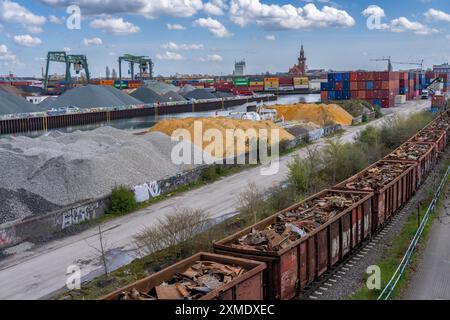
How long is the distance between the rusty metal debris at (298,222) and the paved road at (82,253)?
20.8 feet

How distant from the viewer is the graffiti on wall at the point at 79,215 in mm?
23056

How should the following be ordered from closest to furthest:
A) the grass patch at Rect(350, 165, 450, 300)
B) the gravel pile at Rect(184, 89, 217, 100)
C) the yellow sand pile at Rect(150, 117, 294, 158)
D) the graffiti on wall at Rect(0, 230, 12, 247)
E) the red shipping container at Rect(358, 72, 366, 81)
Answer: the grass patch at Rect(350, 165, 450, 300) < the graffiti on wall at Rect(0, 230, 12, 247) < the yellow sand pile at Rect(150, 117, 294, 158) < the red shipping container at Rect(358, 72, 366, 81) < the gravel pile at Rect(184, 89, 217, 100)

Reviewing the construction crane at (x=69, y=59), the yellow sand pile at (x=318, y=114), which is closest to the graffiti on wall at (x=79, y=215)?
the yellow sand pile at (x=318, y=114)

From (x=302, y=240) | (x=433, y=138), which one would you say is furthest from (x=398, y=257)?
(x=433, y=138)

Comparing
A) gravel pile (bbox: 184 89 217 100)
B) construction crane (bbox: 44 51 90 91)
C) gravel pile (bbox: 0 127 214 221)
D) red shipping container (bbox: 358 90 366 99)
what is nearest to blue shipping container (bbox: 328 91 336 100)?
red shipping container (bbox: 358 90 366 99)

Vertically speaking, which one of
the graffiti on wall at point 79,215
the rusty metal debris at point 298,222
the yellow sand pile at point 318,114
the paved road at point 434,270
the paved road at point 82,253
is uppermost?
the yellow sand pile at point 318,114

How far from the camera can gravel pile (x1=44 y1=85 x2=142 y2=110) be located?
300 ft

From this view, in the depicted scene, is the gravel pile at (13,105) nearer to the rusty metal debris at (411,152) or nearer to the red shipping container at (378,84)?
the rusty metal debris at (411,152)

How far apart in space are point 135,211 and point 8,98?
62.7 metres

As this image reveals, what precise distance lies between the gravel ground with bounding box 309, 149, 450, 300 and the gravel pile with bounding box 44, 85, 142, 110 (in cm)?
7694

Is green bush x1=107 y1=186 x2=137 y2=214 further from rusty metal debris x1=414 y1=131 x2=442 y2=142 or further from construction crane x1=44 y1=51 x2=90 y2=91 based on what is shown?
construction crane x1=44 y1=51 x2=90 y2=91

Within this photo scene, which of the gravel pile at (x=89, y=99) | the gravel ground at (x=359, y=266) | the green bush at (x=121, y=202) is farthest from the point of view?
the gravel pile at (x=89, y=99)
